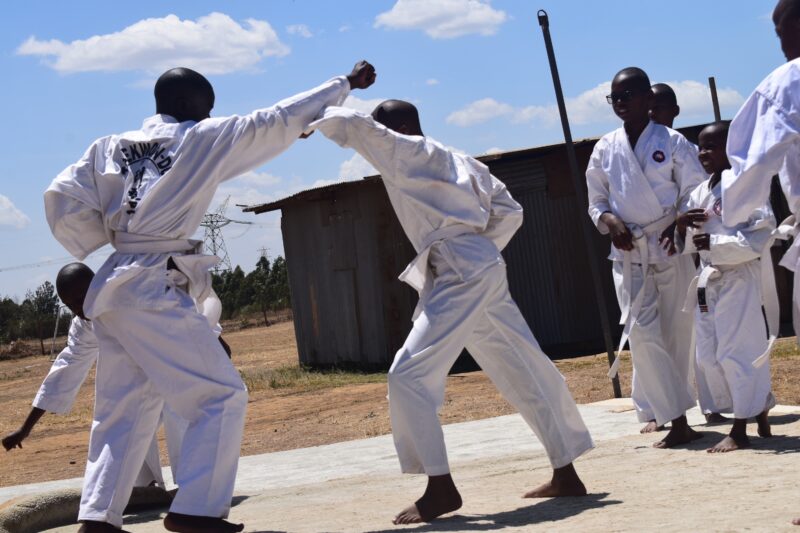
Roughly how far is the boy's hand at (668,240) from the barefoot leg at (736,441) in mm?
1224

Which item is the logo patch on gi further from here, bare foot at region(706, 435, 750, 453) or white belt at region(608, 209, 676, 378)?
bare foot at region(706, 435, 750, 453)

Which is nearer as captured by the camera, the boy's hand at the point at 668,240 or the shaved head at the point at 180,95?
the shaved head at the point at 180,95

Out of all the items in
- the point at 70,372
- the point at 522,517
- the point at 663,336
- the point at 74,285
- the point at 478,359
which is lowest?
the point at 522,517

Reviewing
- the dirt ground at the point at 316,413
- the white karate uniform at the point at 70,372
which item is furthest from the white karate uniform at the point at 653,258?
the white karate uniform at the point at 70,372

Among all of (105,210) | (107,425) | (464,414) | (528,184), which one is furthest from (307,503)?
(528,184)

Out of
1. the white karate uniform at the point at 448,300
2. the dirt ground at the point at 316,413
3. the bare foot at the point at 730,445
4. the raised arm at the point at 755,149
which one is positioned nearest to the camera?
the raised arm at the point at 755,149

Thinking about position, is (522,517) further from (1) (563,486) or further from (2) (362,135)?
(2) (362,135)

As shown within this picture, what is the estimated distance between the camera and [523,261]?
1791 cm

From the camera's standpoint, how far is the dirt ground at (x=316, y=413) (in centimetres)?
1014

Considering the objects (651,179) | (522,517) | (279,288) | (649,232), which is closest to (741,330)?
(649,232)

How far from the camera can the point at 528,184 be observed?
1777 centimetres

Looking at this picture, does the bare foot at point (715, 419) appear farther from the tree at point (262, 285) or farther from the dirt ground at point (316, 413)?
the tree at point (262, 285)

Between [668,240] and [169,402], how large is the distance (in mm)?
3458

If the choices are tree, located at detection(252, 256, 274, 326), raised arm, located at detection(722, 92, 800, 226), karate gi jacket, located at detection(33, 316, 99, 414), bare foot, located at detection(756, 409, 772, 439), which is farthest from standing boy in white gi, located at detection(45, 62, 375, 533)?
tree, located at detection(252, 256, 274, 326)
